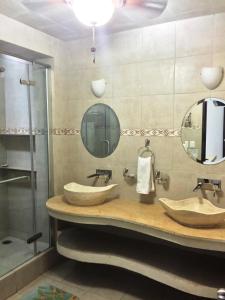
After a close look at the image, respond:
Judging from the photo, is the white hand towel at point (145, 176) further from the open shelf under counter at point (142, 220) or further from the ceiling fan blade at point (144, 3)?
the ceiling fan blade at point (144, 3)

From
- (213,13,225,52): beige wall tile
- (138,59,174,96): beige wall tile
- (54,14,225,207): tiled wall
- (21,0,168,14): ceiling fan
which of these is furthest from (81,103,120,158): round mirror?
(213,13,225,52): beige wall tile

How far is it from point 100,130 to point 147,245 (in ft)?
4.13

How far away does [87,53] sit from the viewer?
8.98ft

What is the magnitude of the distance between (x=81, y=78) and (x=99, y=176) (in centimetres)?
109

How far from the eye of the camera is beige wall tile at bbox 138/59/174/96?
2.34m

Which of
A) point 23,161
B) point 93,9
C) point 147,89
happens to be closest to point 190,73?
point 147,89

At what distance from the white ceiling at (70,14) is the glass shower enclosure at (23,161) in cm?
45

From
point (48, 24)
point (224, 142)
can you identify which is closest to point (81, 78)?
point (48, 24)

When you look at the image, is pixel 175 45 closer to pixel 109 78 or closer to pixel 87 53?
pixel 109 78

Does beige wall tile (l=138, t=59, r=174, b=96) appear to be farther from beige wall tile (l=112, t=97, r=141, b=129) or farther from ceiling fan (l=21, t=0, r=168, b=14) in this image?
ceiling fan (l=21, t=0, r=168, b=14)

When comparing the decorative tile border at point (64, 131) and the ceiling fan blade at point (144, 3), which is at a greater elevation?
the ceiling fan blade at point (144, 3)

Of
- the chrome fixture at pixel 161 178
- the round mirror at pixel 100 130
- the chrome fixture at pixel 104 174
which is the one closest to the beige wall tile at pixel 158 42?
the round mirror at pixel 100 130

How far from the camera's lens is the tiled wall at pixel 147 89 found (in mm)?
2221

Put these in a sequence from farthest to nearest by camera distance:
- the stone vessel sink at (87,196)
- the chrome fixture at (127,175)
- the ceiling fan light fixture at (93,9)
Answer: the chrome fixture at (127,175) → the stone vessel sink at (87,196) → the ceiling fan light fixture at (93,9)
